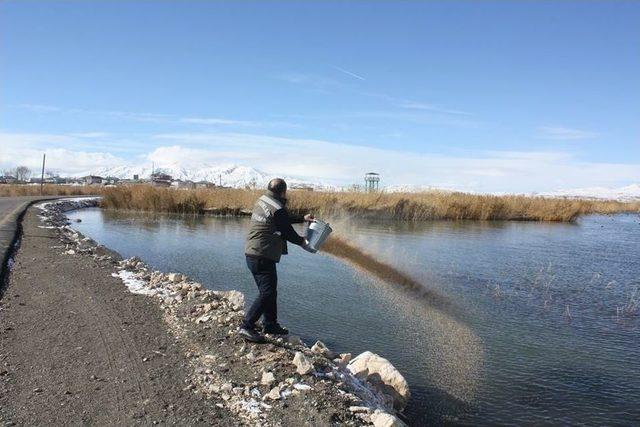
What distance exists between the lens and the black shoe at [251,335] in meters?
6.27

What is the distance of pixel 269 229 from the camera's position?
6227 mm

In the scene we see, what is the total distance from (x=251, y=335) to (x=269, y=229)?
1.30 metres

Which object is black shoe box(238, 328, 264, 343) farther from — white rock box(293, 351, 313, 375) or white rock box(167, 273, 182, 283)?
white rock box(167, 273, 182, 283)

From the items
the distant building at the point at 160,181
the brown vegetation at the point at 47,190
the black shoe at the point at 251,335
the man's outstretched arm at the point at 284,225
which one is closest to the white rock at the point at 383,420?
the black shoe at the point at 251,335

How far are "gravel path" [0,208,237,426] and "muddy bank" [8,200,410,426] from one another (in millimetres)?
181

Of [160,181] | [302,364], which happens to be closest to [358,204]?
[302,364]

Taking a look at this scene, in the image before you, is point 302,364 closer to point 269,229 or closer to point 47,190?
point 269,229

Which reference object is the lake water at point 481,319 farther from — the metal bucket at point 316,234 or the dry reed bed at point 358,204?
the dry reed bed at point 358,204

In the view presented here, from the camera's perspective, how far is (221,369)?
557cm

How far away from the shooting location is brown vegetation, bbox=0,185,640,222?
33719 mm

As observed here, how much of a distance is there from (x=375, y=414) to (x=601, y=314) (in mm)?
7570

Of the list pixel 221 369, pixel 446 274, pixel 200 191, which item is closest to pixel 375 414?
pixel 221 369

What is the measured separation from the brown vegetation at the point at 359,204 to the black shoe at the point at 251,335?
2448cm

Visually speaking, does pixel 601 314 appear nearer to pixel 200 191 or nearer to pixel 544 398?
pixel 544 398
